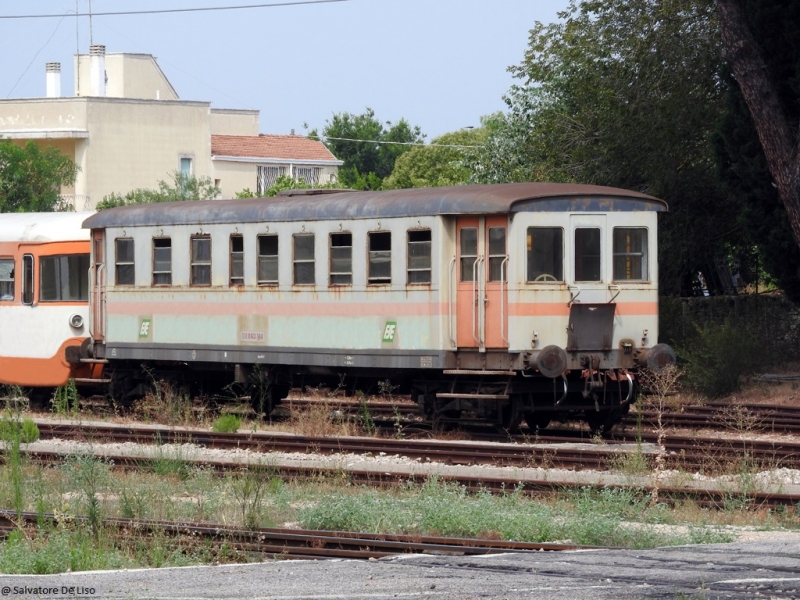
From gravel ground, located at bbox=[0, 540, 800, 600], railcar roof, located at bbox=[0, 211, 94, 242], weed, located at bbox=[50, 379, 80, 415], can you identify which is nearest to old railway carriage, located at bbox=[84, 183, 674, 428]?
weed, located at bbox=[50, 379, 80, 415]

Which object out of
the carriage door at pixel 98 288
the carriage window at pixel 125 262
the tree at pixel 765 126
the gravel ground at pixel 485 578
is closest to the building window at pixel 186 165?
the carriage door at pixel 98 288

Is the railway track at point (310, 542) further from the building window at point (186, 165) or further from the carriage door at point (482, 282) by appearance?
the building window at point (186, 165)

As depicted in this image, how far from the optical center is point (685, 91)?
2641 centimetres

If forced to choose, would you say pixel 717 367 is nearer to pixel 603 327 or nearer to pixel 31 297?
pixel 603 327

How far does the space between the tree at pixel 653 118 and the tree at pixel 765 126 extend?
2.54m

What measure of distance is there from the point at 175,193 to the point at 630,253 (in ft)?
110

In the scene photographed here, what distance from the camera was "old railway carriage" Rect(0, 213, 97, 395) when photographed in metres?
22.4

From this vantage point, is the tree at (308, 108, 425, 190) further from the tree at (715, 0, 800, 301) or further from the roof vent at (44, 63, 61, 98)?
the tree at (715, 0, 800, 301)

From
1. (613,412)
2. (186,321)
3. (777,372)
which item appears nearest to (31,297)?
(186,321)

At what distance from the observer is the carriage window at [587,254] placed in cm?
1766

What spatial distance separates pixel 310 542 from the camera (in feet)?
35.2

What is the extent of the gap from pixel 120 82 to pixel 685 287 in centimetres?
3549

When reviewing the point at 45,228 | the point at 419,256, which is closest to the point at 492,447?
the point at 419,256

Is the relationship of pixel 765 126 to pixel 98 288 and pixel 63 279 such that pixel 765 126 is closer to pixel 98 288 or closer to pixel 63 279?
pixel 98 288
